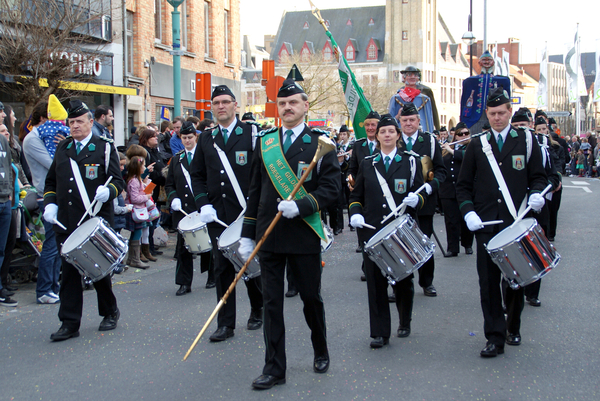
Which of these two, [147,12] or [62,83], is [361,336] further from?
[147,12]

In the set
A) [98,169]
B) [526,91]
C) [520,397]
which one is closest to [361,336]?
[520,397]

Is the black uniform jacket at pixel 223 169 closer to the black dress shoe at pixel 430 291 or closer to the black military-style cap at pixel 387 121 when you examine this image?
the black military-style cap at pixel 387 121

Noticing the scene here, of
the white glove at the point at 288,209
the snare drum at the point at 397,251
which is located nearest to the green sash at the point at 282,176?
the white glove at the point at 288,209

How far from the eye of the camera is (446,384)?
473cm

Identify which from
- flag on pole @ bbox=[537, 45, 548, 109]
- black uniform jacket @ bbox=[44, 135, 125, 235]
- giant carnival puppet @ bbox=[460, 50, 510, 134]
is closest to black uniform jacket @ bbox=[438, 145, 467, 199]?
giant carnival puppet @ bbox=[460, 50, 510, 134]

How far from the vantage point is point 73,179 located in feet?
19.9

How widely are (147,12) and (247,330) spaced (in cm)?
1960

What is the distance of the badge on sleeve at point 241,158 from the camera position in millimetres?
5914

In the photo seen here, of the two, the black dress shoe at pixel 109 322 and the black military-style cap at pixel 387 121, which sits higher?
the black military-style cap at pixel 387 121

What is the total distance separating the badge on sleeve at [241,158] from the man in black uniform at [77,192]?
1170mm

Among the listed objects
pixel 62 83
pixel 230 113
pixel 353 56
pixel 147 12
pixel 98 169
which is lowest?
pixel 98 169

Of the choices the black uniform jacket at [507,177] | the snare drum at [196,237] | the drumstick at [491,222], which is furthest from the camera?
the snare drum at [196,237]

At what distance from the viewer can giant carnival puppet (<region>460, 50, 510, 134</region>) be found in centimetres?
1210

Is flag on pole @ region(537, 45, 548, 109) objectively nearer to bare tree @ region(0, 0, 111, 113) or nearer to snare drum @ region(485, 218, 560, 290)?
bare tree @ region(0, 0, 111, 113)
